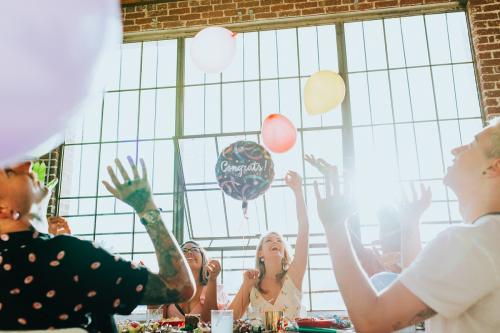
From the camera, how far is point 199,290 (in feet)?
10.0

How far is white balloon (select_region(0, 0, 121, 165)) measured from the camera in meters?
0.88

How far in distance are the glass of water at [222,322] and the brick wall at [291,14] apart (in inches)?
122

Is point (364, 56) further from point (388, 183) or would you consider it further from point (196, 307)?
point (196, 307)

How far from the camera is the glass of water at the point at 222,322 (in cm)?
187

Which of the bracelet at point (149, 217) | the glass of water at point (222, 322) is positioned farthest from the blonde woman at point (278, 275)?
the bracelet at point (149, 217)

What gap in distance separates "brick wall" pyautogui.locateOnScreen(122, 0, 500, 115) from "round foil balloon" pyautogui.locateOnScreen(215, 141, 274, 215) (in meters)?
2.13

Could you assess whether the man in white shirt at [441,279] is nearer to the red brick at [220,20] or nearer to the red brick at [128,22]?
the red brick at [220,20]

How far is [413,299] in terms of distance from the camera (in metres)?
0.92

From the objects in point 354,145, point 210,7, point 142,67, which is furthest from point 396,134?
point 142,67

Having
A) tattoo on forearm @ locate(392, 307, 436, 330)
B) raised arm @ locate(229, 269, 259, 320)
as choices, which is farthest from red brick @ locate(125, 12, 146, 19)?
tattoo on forearm @ locate(392, 307, 436, 330)

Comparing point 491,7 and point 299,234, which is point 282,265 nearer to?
point 299,234

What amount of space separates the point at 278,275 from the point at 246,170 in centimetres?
72

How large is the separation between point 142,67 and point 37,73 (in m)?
3.82

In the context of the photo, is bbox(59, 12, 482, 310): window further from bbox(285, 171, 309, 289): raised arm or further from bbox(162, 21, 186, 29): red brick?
bbox(285, 171, 309, 289): raised arm
